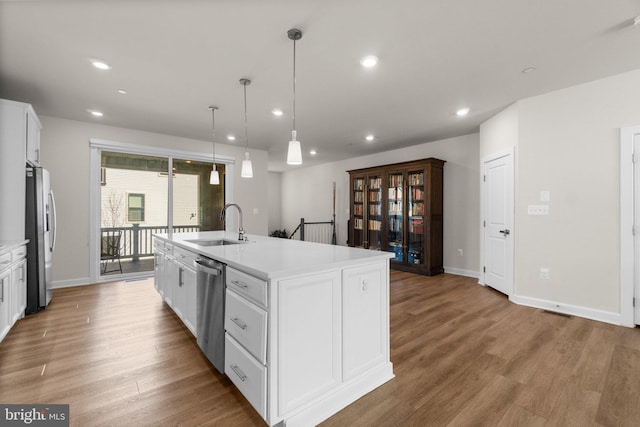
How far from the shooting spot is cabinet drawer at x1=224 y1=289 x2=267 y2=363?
1.46 meters

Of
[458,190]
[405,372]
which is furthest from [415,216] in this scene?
[405,372]

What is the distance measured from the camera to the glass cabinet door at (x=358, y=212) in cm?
651

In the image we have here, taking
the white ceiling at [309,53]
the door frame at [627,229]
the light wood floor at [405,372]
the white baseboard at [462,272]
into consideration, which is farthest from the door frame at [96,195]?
the door frame at [627,229]

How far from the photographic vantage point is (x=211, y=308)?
2.00 m

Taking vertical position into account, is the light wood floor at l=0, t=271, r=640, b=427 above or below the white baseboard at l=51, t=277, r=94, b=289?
below

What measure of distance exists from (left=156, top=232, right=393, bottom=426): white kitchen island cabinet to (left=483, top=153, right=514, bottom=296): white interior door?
2802 mm

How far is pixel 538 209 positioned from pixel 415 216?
84.8 inches

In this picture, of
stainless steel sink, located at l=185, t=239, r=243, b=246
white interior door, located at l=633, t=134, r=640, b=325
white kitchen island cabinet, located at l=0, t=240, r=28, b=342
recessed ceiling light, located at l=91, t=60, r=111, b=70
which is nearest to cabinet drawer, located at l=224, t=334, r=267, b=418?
stainless steel sink, located at l=185, t=239, r=243, b=246

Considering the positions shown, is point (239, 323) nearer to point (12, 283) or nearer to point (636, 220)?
point (12, 283)

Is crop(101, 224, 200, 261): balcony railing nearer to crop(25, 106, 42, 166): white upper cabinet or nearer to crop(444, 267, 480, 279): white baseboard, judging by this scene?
crop(25, 106, 42, 166): white upper cabinet

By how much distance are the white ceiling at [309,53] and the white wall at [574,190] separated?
0.88 feet

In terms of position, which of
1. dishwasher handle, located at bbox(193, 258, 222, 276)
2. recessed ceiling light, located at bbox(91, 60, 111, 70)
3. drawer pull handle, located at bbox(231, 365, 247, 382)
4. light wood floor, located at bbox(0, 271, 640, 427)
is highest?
recessed ceiling light, located at bbox(91, 60, 111, 70)

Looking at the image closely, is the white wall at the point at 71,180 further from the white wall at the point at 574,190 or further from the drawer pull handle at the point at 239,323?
Result: the white wall at the point at 574,190

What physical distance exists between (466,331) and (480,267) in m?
2.20
